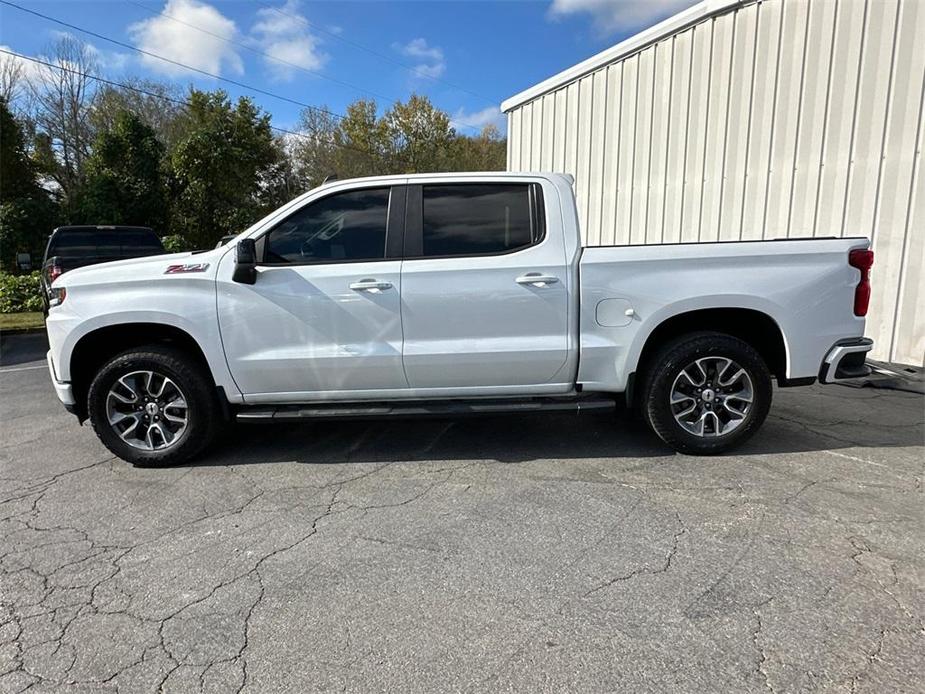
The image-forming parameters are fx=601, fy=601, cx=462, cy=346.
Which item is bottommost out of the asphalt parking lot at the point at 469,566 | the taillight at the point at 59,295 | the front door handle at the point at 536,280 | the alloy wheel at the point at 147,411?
the asphalt parking lot at the point at 469,566

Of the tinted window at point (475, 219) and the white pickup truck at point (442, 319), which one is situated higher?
the tinted window at point (475, 219)

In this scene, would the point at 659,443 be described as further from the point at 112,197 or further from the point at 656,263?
the point at 112,197

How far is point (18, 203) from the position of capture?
17.3 meters

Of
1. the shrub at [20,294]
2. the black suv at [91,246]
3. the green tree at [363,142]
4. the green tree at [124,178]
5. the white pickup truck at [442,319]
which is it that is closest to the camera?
the white pickup truck at [442,319]

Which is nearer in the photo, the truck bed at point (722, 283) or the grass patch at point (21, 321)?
the truck bed at point (722, 283)

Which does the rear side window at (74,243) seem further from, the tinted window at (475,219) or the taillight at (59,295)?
the tinted window at (475,219)

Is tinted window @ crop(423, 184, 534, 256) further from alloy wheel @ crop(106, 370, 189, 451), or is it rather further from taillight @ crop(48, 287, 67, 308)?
taillight @ crop(48, 287, 67, 308)

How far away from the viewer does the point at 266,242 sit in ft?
13.8

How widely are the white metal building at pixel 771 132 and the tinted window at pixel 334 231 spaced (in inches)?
230

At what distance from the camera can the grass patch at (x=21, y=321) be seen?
38.9 feet

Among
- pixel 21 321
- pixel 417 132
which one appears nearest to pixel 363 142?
pixel 417 132

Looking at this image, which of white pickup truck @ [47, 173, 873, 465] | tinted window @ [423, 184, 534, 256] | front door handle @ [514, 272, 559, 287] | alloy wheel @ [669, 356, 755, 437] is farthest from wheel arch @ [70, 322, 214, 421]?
alloy wheel @ [669, 356, 755, 437]

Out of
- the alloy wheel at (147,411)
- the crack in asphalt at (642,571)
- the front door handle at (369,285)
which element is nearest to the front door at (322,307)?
the front door handle at (369,285)

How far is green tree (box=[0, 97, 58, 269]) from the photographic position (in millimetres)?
16812
